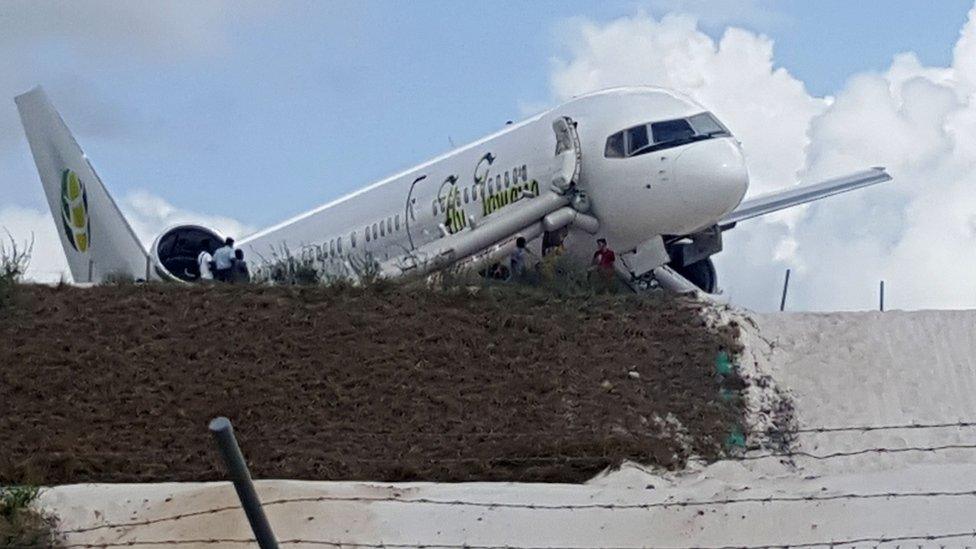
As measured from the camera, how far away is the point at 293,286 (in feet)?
81.7

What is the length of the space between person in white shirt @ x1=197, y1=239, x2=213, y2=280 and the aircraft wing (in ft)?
30.2

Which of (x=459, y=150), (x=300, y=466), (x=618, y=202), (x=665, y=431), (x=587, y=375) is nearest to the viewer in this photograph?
(x=300, y=466)

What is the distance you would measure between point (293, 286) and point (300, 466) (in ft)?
19.4

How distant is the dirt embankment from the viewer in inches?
762

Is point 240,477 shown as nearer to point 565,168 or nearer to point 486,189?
point 565,168

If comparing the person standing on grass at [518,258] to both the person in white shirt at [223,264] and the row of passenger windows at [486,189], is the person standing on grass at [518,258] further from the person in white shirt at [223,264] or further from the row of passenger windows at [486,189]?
the person in white shirt at [223,264]

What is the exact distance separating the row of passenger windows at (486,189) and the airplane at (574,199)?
0.07ft

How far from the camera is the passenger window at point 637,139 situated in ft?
91.6

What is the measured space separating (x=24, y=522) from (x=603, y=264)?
13.6 m

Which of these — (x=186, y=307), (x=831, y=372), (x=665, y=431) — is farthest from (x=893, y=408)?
(x=186, y=307)

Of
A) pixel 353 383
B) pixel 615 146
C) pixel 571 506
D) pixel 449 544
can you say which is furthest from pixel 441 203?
pixel 571 506

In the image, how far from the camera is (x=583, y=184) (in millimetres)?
28500

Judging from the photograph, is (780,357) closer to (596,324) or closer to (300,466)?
(596,324)

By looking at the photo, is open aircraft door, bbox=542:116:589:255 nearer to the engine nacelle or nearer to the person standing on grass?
the person standing on grass
